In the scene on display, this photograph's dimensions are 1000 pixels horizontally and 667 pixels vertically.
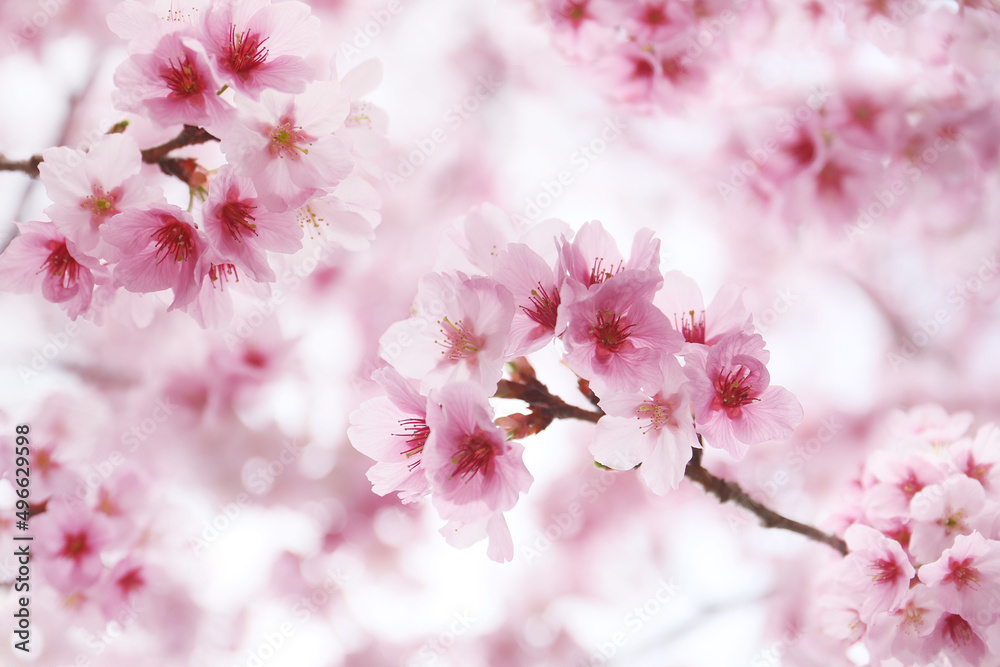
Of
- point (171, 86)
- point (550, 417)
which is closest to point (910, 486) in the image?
point (550, 417)

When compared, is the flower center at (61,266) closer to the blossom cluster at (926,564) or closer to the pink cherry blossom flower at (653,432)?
the pink cherry blossom flower at (653,432)

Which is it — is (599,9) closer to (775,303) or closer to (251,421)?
(775,303)

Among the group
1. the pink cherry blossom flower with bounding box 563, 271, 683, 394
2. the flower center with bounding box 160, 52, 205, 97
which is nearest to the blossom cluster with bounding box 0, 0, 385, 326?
the flower center with bounding box 160, 52, 205, 97

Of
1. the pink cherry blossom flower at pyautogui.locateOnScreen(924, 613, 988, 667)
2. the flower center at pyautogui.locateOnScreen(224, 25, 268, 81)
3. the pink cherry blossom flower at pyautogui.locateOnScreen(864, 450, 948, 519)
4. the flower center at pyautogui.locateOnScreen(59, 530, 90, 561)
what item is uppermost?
the flower center at pyautogui.locateOnScreen(224, 25, 268, 81)

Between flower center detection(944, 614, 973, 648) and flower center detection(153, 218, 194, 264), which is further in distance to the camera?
flower center detection(944, 614, 973, 648)

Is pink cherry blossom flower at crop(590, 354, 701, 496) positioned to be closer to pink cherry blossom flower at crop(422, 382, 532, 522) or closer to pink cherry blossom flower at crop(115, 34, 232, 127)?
pink cherry blossom flower at crop(422, 382, 532, 522)

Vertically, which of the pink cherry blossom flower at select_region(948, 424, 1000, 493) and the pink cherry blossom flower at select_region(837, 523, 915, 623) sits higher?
the pink cherry blossom flower at select_region(948, 424, 1000, 493)

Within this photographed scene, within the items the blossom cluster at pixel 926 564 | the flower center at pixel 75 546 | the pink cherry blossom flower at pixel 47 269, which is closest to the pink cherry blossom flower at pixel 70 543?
the flower center at pixel 75 546

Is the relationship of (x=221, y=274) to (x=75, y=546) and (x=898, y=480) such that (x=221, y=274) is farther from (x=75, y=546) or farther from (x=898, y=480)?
(x=898, y=480)
